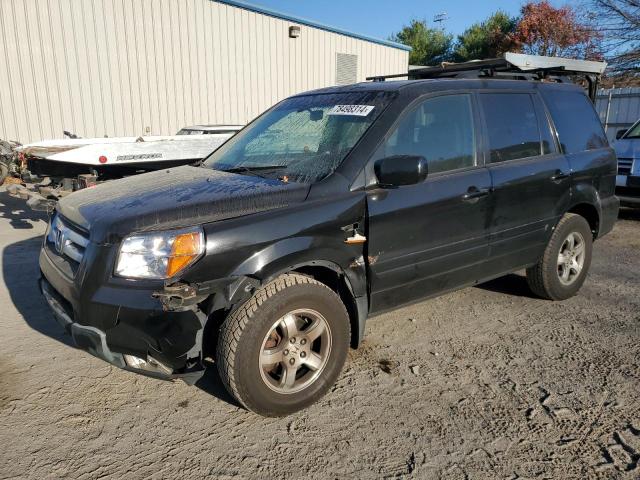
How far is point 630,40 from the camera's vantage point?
1800cm

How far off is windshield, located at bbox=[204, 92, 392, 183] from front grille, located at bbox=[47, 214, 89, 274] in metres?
1.13

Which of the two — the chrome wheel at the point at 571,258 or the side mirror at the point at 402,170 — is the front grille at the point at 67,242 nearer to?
the side mirror at the point at 402,170

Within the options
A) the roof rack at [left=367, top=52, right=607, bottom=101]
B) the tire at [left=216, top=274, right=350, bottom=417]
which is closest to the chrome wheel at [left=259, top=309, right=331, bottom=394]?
the tire at [left=216, top=274, right=350, bottom=417]

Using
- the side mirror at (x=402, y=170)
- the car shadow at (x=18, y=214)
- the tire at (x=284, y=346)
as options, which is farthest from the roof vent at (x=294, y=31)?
the tire at (x=284, y=346)

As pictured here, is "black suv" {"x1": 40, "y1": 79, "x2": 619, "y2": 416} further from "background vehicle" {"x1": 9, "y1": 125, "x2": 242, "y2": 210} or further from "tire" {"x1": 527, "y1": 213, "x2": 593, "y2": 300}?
"background vehicle" {"x1": 9, "y1": 125, "x2": 242, "y2": 210}

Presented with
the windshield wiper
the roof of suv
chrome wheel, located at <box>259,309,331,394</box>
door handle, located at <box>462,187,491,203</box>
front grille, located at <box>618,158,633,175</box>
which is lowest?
chrome wheel, located at <box>259,309,331,394</box>

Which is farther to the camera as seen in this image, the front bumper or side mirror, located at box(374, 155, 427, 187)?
side mirror, located at box(374, 155, 427, 187)

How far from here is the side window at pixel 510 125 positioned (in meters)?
3.91

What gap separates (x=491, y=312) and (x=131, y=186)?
10.2ft

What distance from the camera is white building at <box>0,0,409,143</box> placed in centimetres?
1109

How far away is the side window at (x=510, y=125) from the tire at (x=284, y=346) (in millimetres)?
1863

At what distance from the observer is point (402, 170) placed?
120 inches

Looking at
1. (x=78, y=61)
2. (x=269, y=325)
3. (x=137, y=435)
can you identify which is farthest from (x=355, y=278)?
(x=78, y=61)

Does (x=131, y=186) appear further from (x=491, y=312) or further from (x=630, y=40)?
(x=630, y=40)
